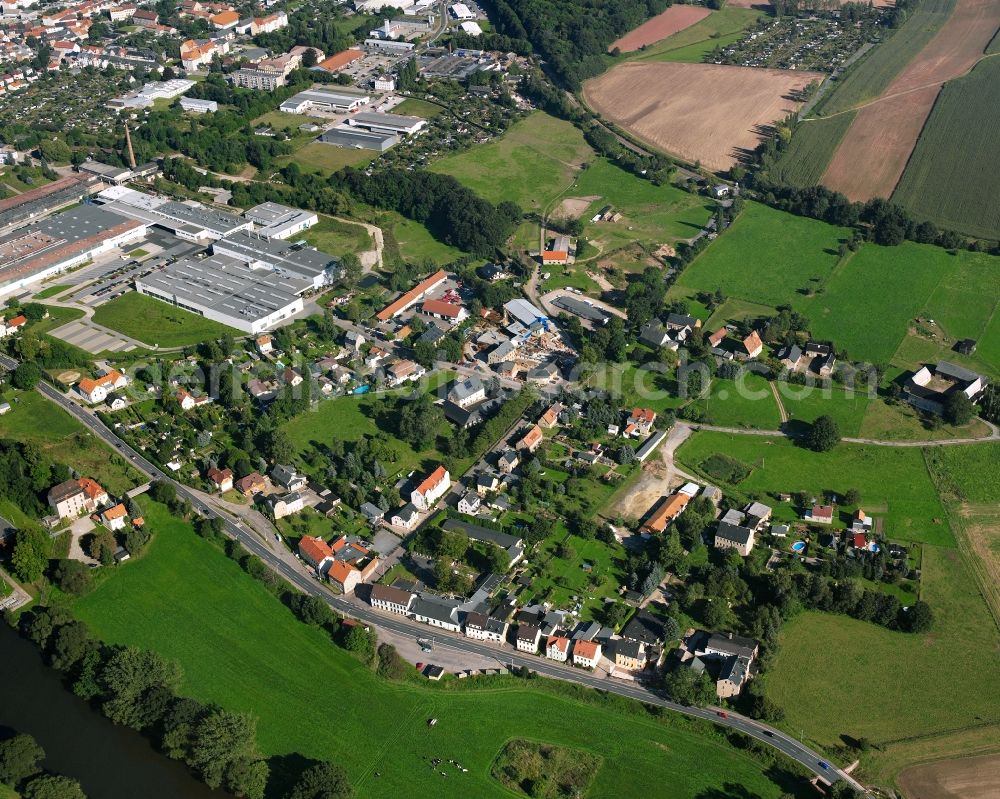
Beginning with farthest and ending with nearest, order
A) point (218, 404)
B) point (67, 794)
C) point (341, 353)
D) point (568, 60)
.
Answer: point (568, 60) < point (341, 353) < point (218, 404) < point (67, 794)

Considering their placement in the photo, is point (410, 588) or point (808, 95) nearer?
point (410, 588)

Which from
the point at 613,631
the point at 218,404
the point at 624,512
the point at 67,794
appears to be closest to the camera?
the point at 67,794

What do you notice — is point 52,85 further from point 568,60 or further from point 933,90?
point 933,90

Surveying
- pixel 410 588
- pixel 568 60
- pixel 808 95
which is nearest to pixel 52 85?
pixel 568 60

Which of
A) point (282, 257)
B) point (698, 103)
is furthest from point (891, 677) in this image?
point (698, 103)

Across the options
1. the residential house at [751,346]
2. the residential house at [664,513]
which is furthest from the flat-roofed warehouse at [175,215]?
the residential house at [664,513]

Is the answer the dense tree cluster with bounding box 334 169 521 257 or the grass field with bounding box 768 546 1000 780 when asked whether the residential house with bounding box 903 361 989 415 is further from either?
the dense tree cluster with bounding box 334 169 521 257

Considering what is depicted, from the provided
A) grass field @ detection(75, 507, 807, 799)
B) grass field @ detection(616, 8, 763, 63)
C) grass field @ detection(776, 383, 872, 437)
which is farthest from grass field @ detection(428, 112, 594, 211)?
grass field @ detection(75, 507, 807, 799)
